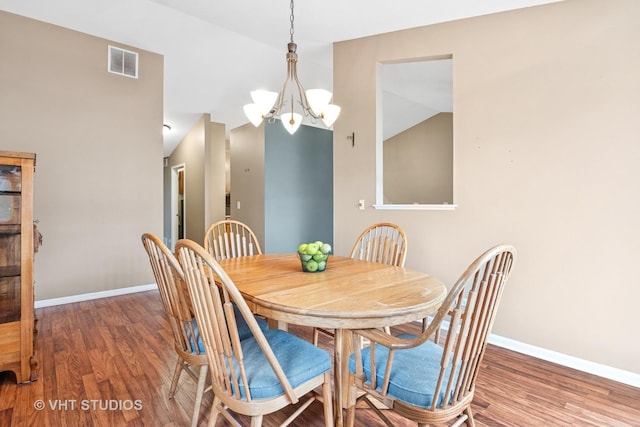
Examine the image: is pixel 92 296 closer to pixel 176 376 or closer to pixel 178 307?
pixel 176 376

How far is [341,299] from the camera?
128cm

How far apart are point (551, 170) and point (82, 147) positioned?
14.4ft

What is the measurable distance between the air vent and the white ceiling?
5.0 inches

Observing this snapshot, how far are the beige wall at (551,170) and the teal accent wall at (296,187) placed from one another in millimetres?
2735

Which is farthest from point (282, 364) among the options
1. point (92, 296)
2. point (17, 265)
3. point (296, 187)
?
point (296, 187)

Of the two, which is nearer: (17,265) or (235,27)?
(17,265)

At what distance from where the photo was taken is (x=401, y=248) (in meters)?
2.23

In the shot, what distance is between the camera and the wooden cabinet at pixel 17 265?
1.84m

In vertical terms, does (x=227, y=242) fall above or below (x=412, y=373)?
above

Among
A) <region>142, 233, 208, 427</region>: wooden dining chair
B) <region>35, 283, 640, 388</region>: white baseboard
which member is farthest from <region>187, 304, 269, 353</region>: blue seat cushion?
<region>35, 283, 640, 388</region>: white baseboard

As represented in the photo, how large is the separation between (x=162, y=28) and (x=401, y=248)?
11.5 ft

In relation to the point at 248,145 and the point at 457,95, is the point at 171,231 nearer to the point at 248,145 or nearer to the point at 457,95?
the point at 248,145

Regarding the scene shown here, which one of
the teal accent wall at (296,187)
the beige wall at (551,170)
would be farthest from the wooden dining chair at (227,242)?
the teal accent wall at (296,187)

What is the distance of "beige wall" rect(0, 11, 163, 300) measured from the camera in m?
3.18
